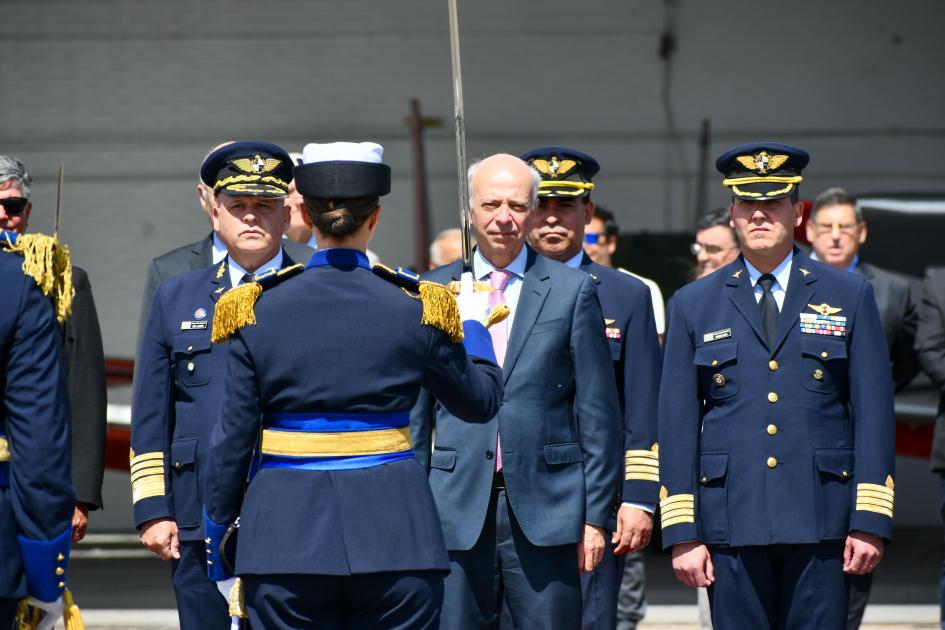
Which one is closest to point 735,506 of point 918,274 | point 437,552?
point 437,552

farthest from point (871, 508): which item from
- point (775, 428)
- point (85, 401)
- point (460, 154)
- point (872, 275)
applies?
point (872, 275)

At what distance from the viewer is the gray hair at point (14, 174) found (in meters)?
4.54

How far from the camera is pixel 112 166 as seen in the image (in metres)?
10.6

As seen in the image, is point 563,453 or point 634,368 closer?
point 563,453

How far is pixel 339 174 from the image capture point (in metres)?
3.30

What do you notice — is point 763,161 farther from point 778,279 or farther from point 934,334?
point 934,334

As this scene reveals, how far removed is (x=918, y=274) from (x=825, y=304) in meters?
6.09

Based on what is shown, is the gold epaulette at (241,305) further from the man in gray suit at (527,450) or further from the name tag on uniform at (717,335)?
the name tag on uniform at (717,335)

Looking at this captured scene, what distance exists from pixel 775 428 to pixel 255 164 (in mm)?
1581

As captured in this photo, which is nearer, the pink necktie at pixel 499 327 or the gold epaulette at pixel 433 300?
the gold epaulette at pixel 433 300

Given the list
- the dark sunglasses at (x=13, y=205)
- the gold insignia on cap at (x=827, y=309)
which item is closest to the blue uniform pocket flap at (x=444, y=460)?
the gold insignia on cap at (x=827, y=309)

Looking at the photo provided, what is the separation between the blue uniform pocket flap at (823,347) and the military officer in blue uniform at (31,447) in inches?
76.9

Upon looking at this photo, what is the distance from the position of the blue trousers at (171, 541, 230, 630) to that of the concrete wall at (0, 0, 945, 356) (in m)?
6.33

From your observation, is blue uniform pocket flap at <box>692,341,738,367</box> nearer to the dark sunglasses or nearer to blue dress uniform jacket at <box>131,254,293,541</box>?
blue dress uniform jacket at <box>131,254,293,541</box>
